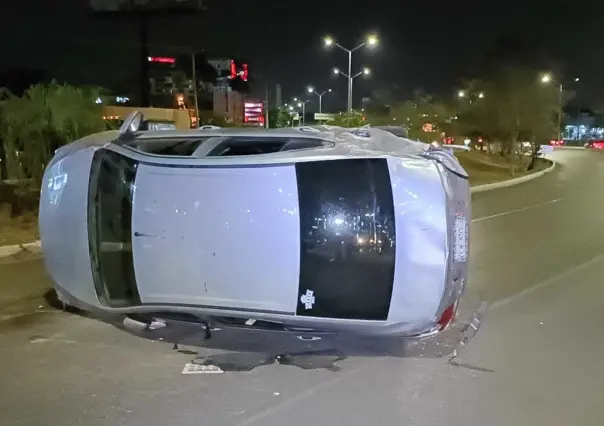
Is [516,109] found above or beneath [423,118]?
above

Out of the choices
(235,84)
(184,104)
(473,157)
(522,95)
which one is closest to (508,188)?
(522,95)

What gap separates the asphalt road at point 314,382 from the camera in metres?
4.71

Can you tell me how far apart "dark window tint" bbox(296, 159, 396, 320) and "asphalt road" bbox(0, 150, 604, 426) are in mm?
651

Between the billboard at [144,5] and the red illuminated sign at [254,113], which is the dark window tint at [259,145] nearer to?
the billboard at [144,5]

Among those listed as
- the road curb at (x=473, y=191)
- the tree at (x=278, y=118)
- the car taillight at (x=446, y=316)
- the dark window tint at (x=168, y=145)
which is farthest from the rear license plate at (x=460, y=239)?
the tree at (x=278, y=118)

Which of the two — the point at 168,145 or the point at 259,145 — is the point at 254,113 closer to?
the point at 168,145

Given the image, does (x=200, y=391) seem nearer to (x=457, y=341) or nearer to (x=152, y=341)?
(x=152, y=341)

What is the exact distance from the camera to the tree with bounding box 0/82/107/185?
47.5 feet

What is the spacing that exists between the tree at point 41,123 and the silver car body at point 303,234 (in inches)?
370

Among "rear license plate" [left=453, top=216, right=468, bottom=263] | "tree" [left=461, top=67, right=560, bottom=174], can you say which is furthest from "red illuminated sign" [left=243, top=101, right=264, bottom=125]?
"rear license plate" [left=453, top=216, right=468, bottom=263]

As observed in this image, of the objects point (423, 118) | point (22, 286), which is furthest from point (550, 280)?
point (423, 118)

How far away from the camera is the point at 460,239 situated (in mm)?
5422

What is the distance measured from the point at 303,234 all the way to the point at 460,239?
126 cm

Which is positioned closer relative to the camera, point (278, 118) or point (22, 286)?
point (22, 286)
